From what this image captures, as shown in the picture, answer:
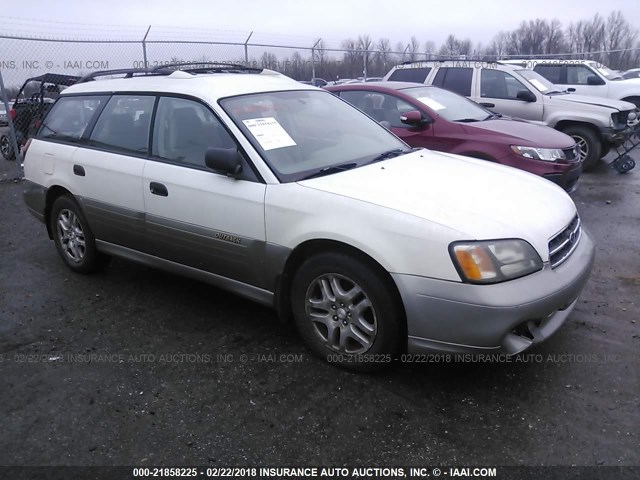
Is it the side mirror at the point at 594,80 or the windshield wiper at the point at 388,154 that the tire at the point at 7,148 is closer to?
the windshield wiper at the point at 388,154

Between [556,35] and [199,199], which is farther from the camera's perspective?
[556,35]

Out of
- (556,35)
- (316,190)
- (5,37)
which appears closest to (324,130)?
(316,190)

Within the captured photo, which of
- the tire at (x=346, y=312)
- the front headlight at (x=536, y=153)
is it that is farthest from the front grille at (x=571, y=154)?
the tire at (x=346, y=312)

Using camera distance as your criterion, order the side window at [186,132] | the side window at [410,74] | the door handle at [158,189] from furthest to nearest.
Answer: the side window at [410,74], the door handle at [158,189], the side window at [186,132]

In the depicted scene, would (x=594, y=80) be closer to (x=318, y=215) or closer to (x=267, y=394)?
(x=318, y=215)

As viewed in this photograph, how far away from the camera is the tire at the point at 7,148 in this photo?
35.7 feet

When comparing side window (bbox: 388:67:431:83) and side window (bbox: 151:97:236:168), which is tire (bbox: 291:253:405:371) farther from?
side window (bbox: 388:67:431:83)

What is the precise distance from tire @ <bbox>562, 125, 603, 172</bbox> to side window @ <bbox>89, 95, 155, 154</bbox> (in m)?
7.49

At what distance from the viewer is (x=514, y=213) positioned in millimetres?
2996

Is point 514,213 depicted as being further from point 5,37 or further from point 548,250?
point 5,37

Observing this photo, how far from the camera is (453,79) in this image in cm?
941

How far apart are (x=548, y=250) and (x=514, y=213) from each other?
10.6 inches

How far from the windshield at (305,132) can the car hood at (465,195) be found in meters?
0.21

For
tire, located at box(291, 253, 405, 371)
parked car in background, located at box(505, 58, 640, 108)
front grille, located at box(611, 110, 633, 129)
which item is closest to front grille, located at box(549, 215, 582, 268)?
tire, located at box(291, 253, 405, 371)
